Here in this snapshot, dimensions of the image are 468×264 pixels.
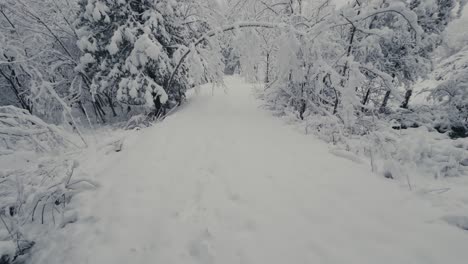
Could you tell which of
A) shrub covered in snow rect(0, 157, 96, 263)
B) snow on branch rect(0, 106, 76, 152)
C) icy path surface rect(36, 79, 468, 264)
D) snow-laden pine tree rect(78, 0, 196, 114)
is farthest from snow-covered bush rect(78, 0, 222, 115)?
shrub covered in snow rect(0, 157, 96, 263)

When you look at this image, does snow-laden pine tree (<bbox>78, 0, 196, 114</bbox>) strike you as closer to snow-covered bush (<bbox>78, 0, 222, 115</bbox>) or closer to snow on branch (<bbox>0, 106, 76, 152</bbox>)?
snow-covered bush (<bbox>78, 0, 222, 115</bbox>)

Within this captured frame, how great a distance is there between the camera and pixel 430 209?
247 centimetres

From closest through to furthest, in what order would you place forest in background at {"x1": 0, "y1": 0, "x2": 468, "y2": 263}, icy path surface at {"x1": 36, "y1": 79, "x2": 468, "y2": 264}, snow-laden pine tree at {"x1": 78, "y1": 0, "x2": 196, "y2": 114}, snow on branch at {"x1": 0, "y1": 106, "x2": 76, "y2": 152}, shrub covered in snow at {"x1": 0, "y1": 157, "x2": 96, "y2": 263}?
icy path surface at {"x1": 36, "y1": 79, "x2": 468, "y2": 264}
shrub covered in snow at {"x1": 0, "y1": 157, "x2": 96, "y2": 263}
snow on branch at {"x1": 0, "y1": 106, "x2": 76, "y2": 152}
forest in background at {"x1": 0, "y1": 0, "x2": 468, "y2": 263}
snow-laden pine tree at {"x1": 78, "y1": 0, "x2": 196, "y2": 114}

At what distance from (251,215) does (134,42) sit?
28.4ft

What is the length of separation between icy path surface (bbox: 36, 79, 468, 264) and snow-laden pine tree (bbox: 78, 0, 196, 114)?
5.43m

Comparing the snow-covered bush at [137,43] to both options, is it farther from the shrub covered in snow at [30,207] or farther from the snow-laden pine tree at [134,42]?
the shrub covered in snow at [30,207]

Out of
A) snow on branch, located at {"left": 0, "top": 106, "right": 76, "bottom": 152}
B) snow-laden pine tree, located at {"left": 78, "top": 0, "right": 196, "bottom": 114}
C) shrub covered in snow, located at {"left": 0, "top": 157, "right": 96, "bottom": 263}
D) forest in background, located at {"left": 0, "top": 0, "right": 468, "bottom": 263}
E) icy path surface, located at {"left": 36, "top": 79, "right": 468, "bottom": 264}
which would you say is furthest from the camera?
snow-laden pine tree, located at {"left": 78, "top": 0, "right": 196, "bottom": 114}

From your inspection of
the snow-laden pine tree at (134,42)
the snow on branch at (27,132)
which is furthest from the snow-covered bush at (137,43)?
the snow on branch at (27,132)

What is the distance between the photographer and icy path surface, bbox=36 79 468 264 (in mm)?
2086

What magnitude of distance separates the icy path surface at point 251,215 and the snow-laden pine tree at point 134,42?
5426 millimetres

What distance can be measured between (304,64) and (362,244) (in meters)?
5.43

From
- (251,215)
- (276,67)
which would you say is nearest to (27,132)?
(251,215)

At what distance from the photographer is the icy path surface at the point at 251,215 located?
6.84 ft

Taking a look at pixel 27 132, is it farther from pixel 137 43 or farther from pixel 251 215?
pixel 137 43
